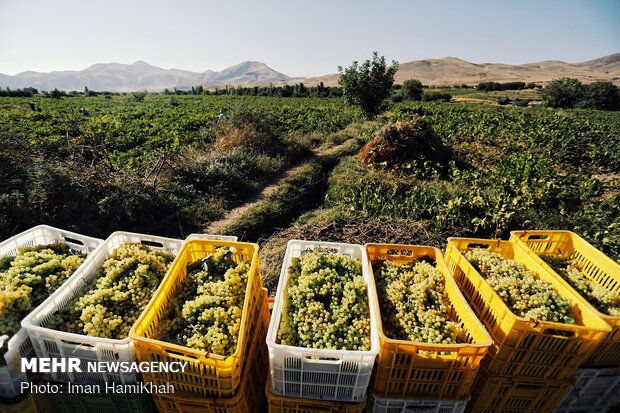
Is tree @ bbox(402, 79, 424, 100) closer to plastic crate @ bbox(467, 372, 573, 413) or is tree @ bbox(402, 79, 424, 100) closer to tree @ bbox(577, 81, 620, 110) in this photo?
tree @ bbox(577, 81, 620, 110)

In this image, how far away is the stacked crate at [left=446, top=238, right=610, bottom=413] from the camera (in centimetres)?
265

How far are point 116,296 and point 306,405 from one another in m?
2.01

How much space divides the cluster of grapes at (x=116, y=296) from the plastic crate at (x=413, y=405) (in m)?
2.32

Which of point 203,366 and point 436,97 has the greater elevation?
point 203,366

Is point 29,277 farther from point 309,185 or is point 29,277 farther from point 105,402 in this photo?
point 309,185

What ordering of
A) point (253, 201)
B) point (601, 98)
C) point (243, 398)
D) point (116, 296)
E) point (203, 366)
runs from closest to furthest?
1. point (203, 366)
2. point (243, 398)
3. point (116, 296)
4. point (253, 201)
5. point (601, 98)

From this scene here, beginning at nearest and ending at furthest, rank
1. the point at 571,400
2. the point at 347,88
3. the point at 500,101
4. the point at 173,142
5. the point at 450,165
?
the point at 571,400 → the point at 450,165 → the point at 173,142 → the point at 347,88 → the point at 500,101

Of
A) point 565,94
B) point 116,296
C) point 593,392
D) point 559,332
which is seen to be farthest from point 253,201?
point 565,94

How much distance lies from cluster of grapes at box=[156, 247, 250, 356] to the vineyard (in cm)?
321

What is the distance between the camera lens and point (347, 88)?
24672 mm

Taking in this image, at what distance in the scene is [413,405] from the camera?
2.64m

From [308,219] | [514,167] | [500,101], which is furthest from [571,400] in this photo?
[500,101]

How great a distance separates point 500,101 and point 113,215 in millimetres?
61048

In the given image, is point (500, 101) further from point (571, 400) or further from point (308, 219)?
point (571, 400)
